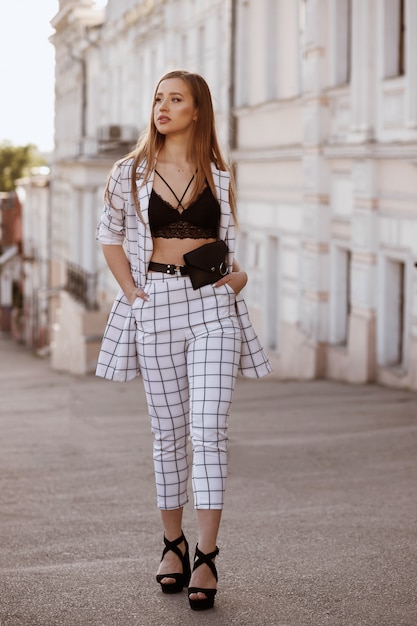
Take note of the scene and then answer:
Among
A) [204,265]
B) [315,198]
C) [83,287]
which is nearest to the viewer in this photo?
[204,265]

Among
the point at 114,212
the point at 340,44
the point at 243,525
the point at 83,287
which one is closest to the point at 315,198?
the point at 340,44

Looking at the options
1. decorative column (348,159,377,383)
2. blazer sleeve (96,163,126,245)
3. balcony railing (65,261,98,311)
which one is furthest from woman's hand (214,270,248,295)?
balcony railing (65,261,98,311)

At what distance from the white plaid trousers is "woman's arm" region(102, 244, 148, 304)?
34 mm

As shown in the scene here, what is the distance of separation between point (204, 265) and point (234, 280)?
0.16 m

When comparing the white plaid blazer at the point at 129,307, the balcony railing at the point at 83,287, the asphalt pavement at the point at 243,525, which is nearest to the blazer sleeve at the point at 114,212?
the white plaid blazer at the point at 129,307

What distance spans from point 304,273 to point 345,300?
0.95 metres

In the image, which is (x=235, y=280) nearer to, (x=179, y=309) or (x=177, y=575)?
(x=179, y=309)

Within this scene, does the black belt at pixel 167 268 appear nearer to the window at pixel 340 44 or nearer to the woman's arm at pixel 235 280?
the woman's arm at pixel 235 280

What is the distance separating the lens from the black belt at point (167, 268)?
4.91 metres

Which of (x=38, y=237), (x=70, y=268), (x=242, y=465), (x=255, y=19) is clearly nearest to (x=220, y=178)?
(x=242, y=465)

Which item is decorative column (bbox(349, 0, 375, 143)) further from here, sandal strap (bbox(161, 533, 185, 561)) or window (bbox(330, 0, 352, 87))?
sandal strap (bbox(161, 533, 185, 561))

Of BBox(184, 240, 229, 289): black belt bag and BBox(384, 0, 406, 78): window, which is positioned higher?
BBox(384, 0, 406, 78): window

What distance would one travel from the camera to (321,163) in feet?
56.0

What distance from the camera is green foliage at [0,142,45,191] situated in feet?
270
